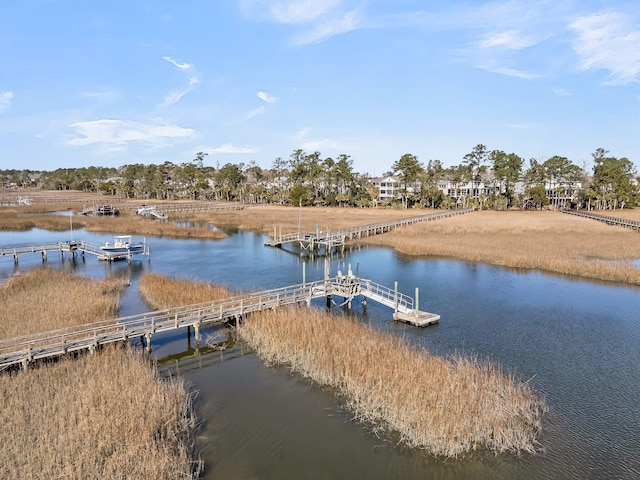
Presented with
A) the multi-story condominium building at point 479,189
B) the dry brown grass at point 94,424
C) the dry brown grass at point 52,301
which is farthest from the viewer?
the multi-story condominium building at point 479,189

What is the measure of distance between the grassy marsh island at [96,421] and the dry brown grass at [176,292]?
26.0 feet

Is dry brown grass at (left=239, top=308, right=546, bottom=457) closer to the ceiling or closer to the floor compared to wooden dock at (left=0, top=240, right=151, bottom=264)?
closer to the floor

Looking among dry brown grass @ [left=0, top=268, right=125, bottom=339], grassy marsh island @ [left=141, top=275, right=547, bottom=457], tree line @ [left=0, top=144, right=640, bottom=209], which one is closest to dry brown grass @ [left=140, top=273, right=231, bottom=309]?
dry brown grass @ [left=0, top=268, right=125, bottom=339]

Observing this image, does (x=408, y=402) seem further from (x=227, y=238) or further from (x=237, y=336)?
(x=227, y=238)

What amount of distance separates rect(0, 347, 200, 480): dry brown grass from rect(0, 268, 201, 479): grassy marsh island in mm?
24

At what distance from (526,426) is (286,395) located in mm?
8413

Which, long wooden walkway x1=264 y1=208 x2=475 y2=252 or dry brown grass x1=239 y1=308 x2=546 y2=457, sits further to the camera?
long wooden walkway x1=264 y1=208 x2=475 y2=252

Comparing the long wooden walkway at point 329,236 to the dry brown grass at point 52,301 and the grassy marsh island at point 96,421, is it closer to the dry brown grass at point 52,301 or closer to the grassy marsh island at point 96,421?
the dry brown grass at point 52,301

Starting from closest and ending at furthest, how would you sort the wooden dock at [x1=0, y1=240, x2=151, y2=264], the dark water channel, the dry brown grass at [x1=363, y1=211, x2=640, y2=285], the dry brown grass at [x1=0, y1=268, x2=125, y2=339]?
the dark water channel < the dry brown grass at [x1=0, y1=268, x2=125, y2=339] < the dry brown grass at [x1=363, y1=211, x2=640, y2=285] < the wooden dock at [x1=0, y1=240, x2=151, y2=264]

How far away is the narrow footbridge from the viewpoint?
17234 millimetres

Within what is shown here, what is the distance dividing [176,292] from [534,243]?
1740 inches

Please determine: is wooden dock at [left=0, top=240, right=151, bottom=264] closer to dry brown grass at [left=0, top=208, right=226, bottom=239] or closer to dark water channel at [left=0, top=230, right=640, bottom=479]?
dark water channel at [left=0, top=230, right=640, bottom=479]

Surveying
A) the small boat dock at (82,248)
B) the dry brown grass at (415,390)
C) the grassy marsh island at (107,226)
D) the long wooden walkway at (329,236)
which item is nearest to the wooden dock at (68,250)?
the small boat dock at (82,248)

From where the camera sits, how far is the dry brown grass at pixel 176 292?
1049 inches
